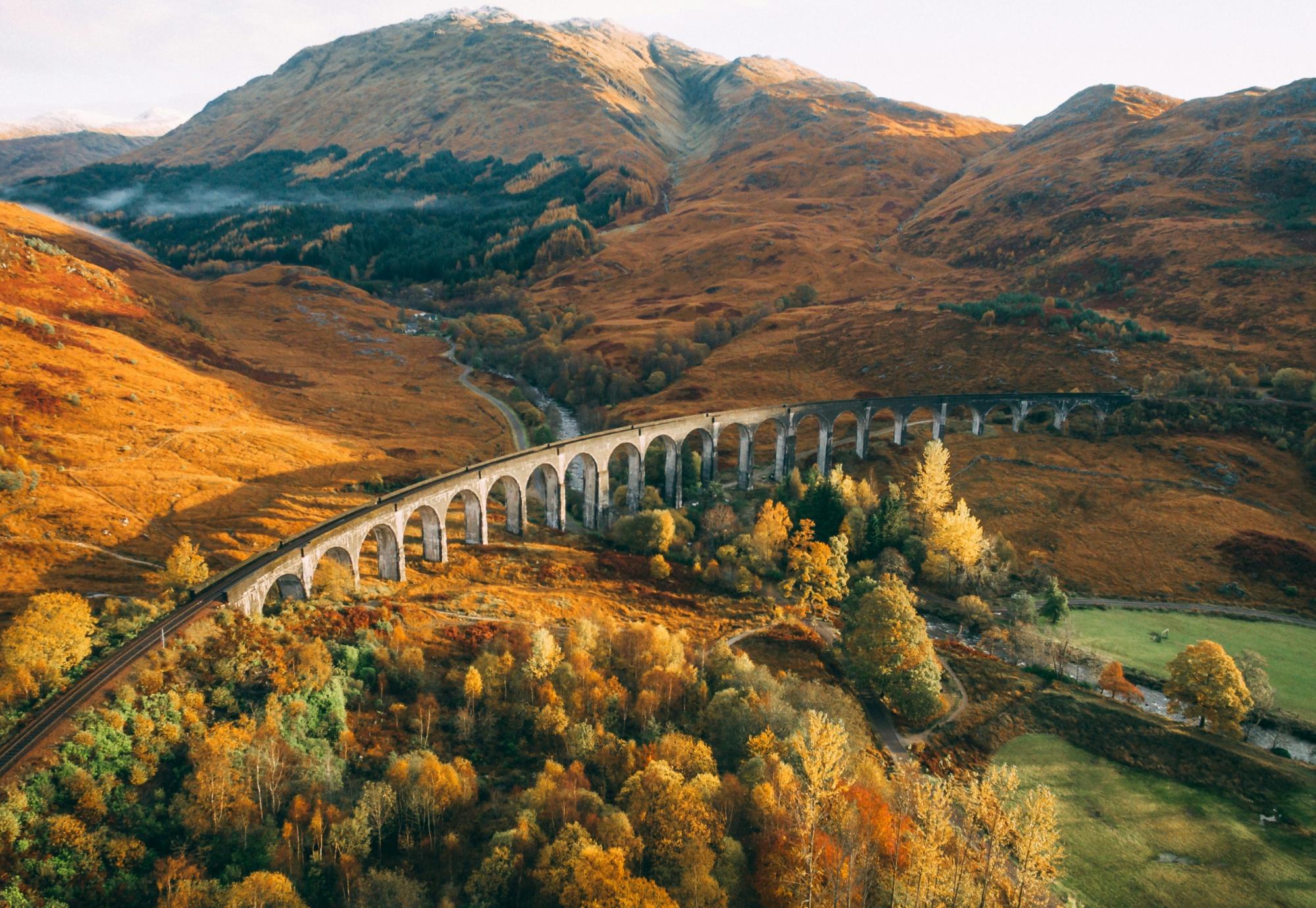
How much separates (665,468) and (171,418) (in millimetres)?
56948

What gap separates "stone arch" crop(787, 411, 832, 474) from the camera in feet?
291

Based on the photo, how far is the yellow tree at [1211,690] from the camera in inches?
1505

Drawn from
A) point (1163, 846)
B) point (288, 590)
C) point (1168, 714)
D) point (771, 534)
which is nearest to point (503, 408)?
point (771, 534)

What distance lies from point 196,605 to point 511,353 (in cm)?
11938

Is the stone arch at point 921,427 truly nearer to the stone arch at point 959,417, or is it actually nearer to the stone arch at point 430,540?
the stone arch at point 959,417

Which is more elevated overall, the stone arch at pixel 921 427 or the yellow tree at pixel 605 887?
the stone arch at pixel 921 427

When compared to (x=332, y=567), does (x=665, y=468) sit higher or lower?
lower

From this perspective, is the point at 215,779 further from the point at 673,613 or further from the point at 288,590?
the point at 673,613

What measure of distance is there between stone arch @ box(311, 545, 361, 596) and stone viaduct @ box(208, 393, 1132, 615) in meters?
0.13

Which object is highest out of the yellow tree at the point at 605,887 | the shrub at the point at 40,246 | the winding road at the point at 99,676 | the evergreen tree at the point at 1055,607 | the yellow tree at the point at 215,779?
the shrub at the point at 40,246

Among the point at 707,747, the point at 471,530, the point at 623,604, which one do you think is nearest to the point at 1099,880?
the point at 707,747

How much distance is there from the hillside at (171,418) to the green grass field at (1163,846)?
5645 centimetres

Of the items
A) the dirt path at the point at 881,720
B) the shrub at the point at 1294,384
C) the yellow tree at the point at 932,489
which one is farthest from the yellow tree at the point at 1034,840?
the shrub at the point at 1294,384

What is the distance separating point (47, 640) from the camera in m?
30.3
